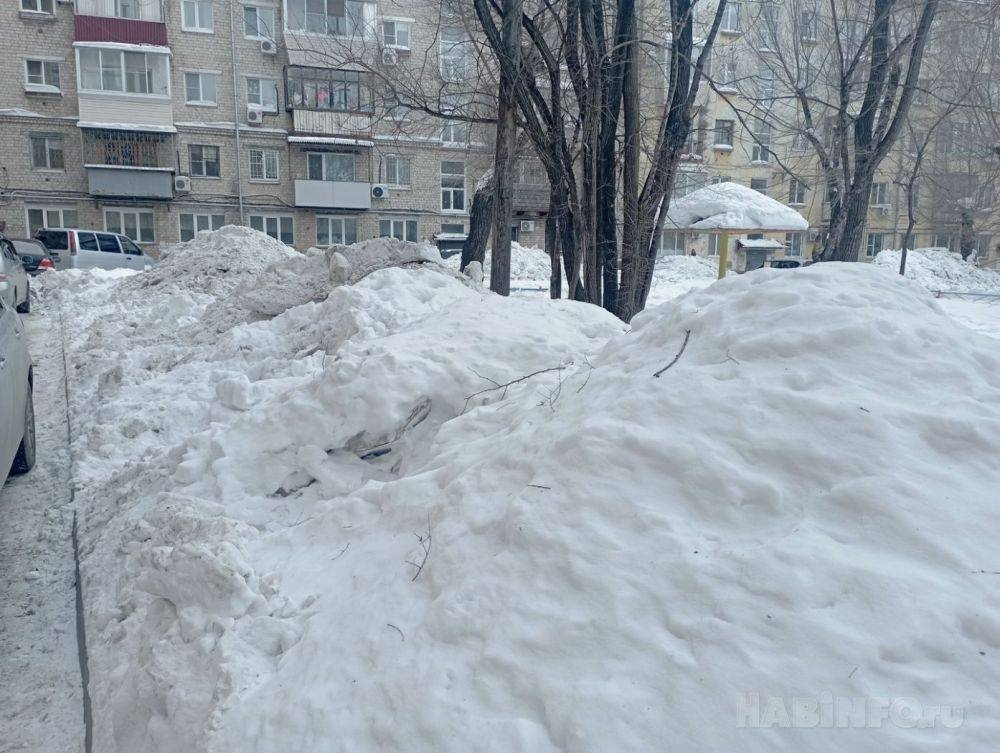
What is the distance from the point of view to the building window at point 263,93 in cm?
3500

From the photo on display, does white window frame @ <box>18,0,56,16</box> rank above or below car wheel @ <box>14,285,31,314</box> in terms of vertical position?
above

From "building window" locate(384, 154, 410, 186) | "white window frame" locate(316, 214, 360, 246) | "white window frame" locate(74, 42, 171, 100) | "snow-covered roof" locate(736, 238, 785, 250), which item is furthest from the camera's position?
"snow-covered roof" locate(736, 238, 785, 250)

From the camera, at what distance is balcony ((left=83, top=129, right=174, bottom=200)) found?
106 feet

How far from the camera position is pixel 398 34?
118 feet

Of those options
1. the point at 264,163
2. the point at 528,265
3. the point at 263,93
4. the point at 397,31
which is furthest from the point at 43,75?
the point at 528,265

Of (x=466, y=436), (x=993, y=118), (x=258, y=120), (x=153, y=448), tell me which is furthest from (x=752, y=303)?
(x=258, y=120)

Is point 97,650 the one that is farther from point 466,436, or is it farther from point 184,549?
point 466,436

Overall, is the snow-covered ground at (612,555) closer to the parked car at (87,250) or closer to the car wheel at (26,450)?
the car wheel at (26,450)

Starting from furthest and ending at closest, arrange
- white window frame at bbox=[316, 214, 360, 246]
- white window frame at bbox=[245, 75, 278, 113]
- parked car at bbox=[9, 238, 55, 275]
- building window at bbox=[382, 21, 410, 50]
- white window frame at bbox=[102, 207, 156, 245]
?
1. white window frame at bbox=[316, 214, 360, 246]
2. building window at bbox=[382, 21, 410, 50]
3. white window frame at bbox=[245, 75, 278, 113]
4. white window frame at bbox=[102, 207, 156, 245]
5. parked car at bbox=[9, 238, 55, 275]

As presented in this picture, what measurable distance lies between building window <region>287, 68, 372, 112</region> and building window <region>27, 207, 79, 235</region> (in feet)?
34.8

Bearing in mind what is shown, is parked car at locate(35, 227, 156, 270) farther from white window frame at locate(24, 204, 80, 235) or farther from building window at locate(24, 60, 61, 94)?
building window at locate(24, 60, 61, 94)

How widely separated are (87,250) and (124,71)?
44.8 ft

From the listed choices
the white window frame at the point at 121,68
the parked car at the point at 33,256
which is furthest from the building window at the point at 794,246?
the parked car at the point at 33,256

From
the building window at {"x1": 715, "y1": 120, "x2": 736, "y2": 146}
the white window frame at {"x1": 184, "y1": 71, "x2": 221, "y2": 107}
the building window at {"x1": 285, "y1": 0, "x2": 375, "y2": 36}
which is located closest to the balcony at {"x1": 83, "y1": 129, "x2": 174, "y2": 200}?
the white window frame at {"x1": 184, "y1": 71, "x2": 221, "y2": 107}
